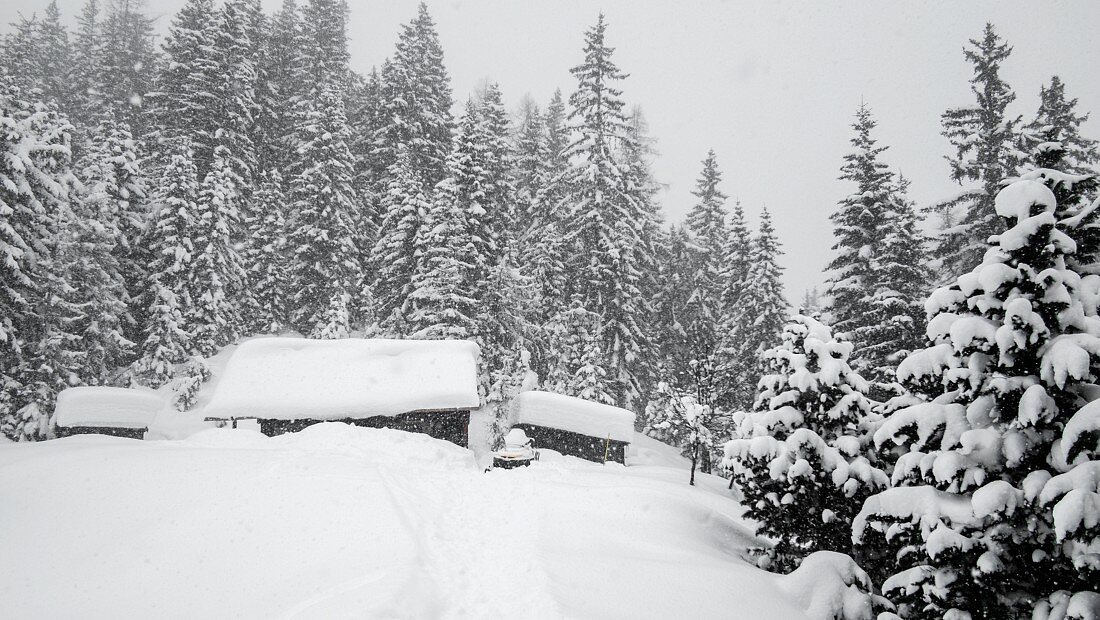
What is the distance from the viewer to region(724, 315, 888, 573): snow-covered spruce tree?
931cm

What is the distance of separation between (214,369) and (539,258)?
63.7 ft

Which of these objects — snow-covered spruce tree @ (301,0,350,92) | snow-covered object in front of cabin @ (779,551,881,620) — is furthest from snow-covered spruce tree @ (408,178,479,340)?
snow-covered object in front of cabin @ (779,551,881,620)

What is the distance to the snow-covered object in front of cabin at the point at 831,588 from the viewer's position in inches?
305

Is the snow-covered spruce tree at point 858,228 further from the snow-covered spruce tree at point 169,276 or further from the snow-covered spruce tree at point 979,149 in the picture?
the snow-covered spruce tree at point 169,276

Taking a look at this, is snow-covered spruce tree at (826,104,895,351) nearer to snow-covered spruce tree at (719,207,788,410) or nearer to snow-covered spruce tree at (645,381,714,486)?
snow-covered spruce tree at (645,381,714,486)

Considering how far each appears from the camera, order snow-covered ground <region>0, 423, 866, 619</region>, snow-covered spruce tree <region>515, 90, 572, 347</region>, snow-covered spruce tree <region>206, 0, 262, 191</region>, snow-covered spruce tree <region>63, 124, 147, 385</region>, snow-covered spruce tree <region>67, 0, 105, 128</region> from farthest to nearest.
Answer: snow-covered spruce tree <region>67, 0, 105, 128</region>
snow-covered spruce tree <region>206, 0, 262, 191</region>
snow-covered spruce tree <region>515, 90, 572, 347</region>
snow-covered spruce tree <region>63, 124, 147, 385</region>
snow-covered ground <region>0, 423, 866, 619</region>

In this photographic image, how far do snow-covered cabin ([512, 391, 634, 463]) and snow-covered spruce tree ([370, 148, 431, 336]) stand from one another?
8356 millimetres

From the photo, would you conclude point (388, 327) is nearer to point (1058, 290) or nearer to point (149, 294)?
point (149, 294)

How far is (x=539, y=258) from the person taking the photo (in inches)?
1216

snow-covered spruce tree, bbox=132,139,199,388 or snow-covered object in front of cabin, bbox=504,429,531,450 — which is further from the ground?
snow-covered spruce tree, bbox=132,139,199,388

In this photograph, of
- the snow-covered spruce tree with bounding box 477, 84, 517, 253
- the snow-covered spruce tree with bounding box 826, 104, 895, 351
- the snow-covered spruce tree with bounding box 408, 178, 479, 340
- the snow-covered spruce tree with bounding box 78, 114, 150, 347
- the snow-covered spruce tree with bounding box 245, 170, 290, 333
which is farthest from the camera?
the snow-covered spruce tree with bounding box 245, 170, 290, 333

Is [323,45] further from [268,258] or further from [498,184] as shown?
[498,184]

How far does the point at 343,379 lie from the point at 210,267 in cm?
1337

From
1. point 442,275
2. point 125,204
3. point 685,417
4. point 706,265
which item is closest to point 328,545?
point 685,417
